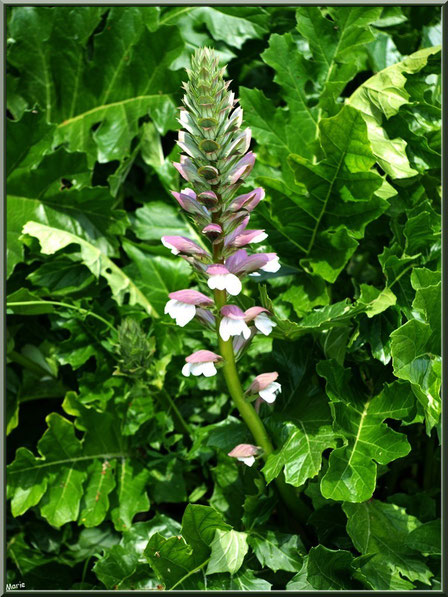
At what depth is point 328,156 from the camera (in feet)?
5.99

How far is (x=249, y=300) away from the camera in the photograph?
170 centimetres

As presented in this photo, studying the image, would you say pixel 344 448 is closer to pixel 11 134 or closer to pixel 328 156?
pixel 328 156

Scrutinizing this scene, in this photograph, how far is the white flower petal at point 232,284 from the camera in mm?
1342

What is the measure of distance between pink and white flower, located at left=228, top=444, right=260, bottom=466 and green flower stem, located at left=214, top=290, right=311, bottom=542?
0.14 ft

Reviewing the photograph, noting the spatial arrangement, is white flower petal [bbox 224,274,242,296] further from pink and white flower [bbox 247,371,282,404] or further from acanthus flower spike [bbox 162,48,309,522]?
pink and white flower [bbox 247,371,282,404]

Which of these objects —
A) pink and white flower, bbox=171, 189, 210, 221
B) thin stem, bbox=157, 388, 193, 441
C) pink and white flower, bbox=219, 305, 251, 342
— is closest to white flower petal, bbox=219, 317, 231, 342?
pink and white flower, bbox=219, 305, 251, 342

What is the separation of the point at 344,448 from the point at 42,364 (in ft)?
3.79

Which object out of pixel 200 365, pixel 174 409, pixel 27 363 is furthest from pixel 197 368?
pixel 27 363

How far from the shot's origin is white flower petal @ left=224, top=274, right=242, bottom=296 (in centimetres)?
134

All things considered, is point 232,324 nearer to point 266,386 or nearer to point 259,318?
point 259,318

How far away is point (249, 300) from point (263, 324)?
226mm

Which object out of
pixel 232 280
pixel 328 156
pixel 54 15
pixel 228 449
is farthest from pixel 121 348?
pixel 54 15

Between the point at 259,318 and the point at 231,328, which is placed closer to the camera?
the point at 231,328

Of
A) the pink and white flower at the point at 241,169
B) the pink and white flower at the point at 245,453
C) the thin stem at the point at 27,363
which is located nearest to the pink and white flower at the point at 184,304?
the pink and white flower at the point at 241,169
